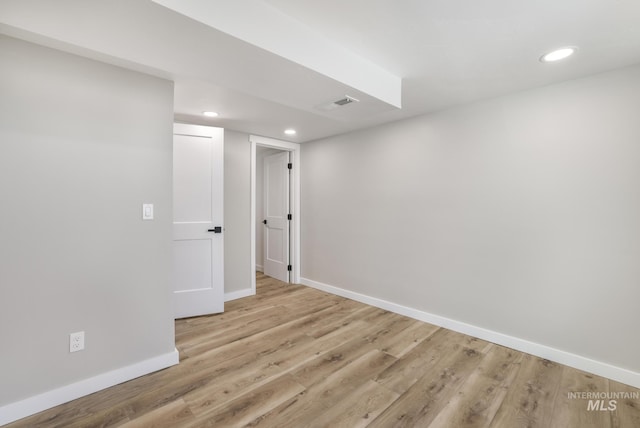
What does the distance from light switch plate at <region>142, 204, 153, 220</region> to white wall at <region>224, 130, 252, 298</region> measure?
164 centimetres

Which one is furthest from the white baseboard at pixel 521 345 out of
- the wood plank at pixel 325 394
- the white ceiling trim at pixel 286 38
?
the white ceiling trim at pixel 286 38

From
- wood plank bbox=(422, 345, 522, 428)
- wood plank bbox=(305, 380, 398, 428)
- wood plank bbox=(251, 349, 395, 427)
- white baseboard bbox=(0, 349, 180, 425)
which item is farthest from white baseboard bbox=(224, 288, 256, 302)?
wood plank bbox=(422, 345, 522, 428)

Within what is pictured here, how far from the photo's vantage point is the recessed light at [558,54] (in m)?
1.80

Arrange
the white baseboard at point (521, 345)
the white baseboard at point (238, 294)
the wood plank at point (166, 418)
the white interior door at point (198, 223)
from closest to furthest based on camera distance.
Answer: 1. the wood plank at point (166, 418)
2. the white baseboard at point (521, 345)
3. the white interior door at point (198, 223)
4. the white baseboard at point (238, 294)

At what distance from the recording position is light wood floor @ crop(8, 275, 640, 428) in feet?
5.49

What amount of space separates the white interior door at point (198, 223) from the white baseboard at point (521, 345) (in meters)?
1.95

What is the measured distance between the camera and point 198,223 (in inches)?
123

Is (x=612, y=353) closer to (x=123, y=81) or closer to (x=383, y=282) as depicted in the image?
(x=383, y=282)

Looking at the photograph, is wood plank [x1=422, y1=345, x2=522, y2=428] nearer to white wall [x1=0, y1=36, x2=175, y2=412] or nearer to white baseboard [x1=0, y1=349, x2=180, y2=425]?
white baseboard [x1=0, y1=349, x2=180, y2=425]

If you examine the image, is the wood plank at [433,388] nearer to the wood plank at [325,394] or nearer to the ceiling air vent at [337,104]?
the wood plank at [325,394]

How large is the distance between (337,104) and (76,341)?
255 centimetres

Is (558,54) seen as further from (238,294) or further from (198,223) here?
(238,294)

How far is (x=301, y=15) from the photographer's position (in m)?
1.56

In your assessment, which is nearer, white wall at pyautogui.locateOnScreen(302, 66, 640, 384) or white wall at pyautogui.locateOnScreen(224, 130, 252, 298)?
white wall at pyautogui.locateOnScreen(302, 66, 640, 384)
